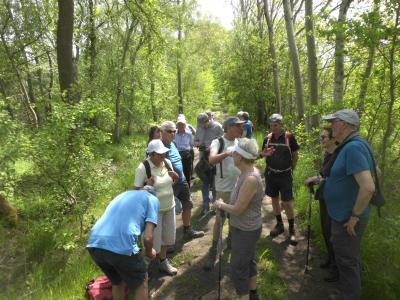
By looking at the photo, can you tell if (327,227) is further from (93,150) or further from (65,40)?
(65,40)

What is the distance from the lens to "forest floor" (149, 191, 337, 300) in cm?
398

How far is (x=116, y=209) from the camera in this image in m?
3.02

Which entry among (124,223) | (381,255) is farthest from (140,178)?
(381,255)

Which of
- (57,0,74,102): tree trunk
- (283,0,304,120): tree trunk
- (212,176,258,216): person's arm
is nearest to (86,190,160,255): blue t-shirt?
(212,176,258,216): person's arm

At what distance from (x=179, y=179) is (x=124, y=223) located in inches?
77.6

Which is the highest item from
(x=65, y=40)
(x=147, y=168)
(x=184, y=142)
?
(x=65, y=40)

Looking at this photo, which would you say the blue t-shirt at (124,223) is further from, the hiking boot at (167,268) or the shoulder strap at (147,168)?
the hiking boot at (167,268)

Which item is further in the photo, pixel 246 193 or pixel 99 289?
pixel 99 289

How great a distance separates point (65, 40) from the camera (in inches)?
243

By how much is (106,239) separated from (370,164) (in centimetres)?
260

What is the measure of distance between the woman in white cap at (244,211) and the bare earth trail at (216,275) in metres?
0.79

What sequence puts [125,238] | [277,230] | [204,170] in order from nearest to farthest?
1. [125,238]
2. [277,230]
3. [204,170]

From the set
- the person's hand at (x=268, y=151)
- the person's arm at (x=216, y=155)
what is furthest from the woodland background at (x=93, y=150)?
the person's arm at (x=216, y=155)

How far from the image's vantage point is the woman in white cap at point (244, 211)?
122 inches
